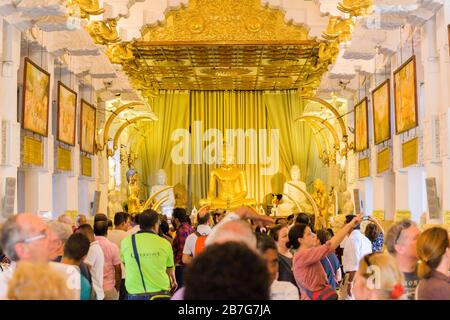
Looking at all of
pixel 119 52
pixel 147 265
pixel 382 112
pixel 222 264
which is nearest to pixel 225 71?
pixel 119 52

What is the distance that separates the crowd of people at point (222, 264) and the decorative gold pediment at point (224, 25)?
13094mm

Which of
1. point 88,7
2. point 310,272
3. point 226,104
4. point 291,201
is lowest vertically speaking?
point 310,272

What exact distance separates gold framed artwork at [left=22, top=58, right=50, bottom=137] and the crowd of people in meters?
4.68

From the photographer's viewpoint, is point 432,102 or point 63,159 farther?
point 63,159

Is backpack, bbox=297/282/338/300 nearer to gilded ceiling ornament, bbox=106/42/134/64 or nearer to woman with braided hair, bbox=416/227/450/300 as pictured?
woman with braided hair, bbox=416/227/450/300

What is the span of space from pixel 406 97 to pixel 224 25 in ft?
31.9

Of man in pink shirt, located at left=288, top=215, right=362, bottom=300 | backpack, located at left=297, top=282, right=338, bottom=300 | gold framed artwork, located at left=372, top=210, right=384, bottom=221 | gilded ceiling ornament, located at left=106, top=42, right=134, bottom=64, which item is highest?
gilded ceiling ornament, located at left=106, top=42, right=134, bottom=64

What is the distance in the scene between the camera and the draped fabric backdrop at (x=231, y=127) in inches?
1231

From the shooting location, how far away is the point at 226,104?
104 ft

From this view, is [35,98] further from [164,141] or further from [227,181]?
[164,141]

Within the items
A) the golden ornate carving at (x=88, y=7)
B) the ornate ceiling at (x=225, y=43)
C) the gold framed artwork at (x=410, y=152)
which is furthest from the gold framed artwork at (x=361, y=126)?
the golden ornate carving at (x=88, y=7)

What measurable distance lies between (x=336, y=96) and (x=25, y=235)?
58.4 ft

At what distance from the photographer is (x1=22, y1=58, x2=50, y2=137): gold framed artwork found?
13.1 metres

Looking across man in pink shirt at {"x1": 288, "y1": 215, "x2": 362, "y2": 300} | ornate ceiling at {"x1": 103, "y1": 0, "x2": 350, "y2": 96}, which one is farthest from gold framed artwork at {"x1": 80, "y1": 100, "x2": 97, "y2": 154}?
man in pink shirt at {"x1": 288, "y1": 215, "x2": 362, "y2": 300}
